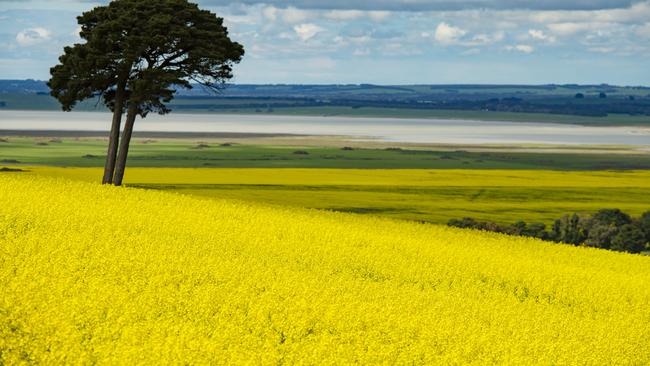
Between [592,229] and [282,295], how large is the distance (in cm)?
4402

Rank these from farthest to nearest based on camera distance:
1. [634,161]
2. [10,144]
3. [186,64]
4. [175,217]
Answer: [10,144]
[634,161]
[186,64]
[175,217]

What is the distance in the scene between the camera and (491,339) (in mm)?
17500

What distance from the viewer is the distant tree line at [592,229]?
5741 cm

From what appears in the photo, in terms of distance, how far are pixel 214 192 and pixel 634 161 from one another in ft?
258

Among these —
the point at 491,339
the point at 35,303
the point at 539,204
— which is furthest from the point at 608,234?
the point at 35,303

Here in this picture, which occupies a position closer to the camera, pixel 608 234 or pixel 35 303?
pixel 35 303

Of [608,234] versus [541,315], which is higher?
[541,315]

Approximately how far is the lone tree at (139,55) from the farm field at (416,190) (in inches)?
290

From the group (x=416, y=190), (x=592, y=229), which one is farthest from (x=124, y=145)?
(x=416, y=190)

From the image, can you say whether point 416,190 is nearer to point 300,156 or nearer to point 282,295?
point 300,156

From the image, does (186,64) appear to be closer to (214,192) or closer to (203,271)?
(214,192)

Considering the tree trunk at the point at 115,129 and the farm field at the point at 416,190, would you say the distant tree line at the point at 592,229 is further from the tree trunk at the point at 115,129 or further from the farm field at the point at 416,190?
the tree trunk at the point at 115,129

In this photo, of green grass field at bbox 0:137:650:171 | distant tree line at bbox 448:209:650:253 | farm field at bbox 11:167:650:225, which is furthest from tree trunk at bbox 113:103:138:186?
green grass field at bbox 0:137:650:171

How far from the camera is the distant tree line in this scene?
188 ft
